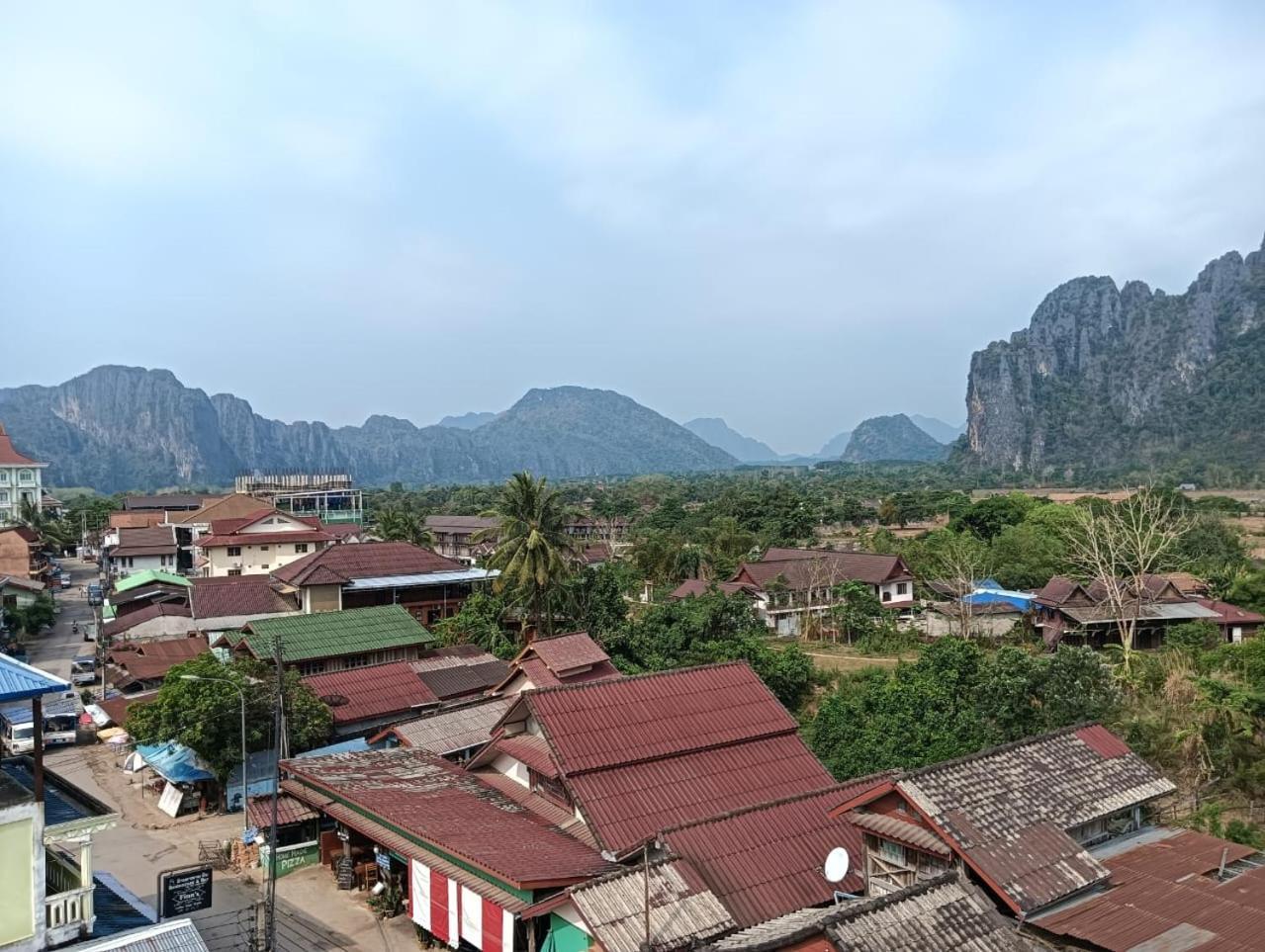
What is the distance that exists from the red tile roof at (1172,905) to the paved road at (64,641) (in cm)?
3707

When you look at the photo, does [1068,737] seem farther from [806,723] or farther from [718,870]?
[806,723]

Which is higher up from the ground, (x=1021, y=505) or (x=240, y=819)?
(x=1021, y=505)

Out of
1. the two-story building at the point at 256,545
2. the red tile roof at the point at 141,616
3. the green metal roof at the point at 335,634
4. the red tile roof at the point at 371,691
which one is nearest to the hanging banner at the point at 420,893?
the red tile roof at the point at 371,691

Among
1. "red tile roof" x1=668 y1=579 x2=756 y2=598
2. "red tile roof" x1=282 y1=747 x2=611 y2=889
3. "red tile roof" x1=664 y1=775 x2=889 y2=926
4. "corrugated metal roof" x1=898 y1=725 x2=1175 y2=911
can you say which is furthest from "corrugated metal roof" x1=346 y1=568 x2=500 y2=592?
"corrugated metal roof" x1=898 y1=725 x2=1175 y2=911

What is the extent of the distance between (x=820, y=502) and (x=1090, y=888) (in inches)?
3099

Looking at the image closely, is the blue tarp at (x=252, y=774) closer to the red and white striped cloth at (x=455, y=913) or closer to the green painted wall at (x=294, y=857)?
the green painted wall at (x=294, y=857)

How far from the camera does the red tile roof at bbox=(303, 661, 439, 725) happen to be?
24062 mm

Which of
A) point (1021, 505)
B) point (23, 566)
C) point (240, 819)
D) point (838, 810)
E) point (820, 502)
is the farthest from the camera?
point (820, 502)

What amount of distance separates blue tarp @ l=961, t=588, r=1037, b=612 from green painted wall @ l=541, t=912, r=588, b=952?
87.9ft

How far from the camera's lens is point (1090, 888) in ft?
36.1

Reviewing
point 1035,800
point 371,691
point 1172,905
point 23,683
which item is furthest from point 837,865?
point 371,691

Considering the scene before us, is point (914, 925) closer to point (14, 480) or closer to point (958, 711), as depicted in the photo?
point (958, 711)

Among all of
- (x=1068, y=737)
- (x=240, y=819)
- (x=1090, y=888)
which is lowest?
(x=240, y=819)

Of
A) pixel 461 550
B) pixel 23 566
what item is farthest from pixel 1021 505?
pixel 23 566
